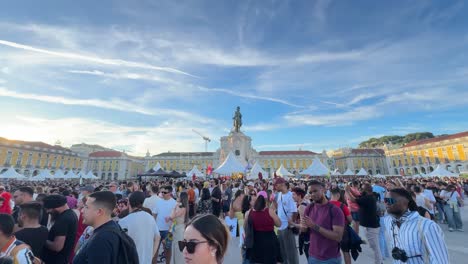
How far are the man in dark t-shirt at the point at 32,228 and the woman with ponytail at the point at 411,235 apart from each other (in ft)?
12.4

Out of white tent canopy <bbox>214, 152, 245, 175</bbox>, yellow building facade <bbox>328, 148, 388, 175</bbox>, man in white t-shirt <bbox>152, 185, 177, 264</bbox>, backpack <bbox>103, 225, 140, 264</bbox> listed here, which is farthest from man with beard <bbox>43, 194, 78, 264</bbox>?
yellow building facade <bbox>328, 148, 388, 175</bbox>

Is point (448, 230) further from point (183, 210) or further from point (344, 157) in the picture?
point (344, 157)

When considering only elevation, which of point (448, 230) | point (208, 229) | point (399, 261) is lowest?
point (448, 230)

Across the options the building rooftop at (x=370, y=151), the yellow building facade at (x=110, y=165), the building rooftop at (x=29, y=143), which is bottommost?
the yellow building facade at (x=110, y=165)

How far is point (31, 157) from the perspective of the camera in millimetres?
58219

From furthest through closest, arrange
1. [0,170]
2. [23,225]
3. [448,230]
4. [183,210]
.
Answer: [0,170] → [448,230] → [183,210] → [23,225]

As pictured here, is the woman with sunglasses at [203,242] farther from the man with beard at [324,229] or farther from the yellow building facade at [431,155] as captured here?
the yellow building facade at [431,155]

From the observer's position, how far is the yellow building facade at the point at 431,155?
52656 millimetres

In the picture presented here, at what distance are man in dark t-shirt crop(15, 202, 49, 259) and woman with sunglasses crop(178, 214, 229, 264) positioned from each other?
7.21 ft

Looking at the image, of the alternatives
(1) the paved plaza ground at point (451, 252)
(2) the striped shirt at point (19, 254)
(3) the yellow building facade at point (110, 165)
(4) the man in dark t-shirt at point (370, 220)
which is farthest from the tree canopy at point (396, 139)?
(2) the striped shirt at point (19, 254)

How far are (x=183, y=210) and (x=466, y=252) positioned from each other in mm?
7040

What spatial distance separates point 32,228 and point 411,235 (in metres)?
3.98

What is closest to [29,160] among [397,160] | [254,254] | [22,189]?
[22,189]

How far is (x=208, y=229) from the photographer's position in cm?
132
